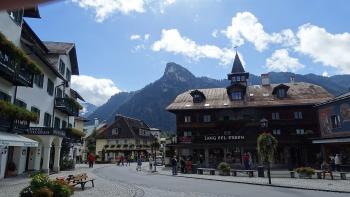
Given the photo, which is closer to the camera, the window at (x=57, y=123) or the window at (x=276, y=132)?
the window at (x=57, y=123)

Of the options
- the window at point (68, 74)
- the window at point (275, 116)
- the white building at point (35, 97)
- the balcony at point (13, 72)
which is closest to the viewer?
the balcony at point (13, 72)

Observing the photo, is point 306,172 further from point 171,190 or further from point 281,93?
point 281,93

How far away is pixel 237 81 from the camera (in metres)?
65.0

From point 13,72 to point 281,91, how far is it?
39895mm

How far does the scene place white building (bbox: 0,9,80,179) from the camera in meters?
22.4

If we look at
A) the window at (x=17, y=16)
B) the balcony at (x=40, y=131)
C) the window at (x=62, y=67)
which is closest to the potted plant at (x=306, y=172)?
the balcony at (x=40, y=131)

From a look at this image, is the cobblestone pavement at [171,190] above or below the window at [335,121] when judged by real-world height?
below

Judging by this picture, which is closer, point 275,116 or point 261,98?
point 275,116

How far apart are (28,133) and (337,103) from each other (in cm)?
3101

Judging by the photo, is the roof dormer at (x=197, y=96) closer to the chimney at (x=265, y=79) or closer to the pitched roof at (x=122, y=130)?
the chimney at (x=265, y=79)

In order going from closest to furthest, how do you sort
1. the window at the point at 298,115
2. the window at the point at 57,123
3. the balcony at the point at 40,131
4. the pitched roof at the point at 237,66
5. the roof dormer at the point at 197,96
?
the balcony at the point at 40,131
the window at the point at 57,123
the window at the point at 298,115
the roof dormer at the point at 197,96
the pitched roof at the point at 237,66

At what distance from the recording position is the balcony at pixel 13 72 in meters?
20.1

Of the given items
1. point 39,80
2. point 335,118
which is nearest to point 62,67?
point 39,80

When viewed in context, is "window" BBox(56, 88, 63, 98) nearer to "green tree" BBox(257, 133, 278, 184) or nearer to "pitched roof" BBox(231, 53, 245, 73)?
"green tree" BBox(257, 133, 278, 184)
